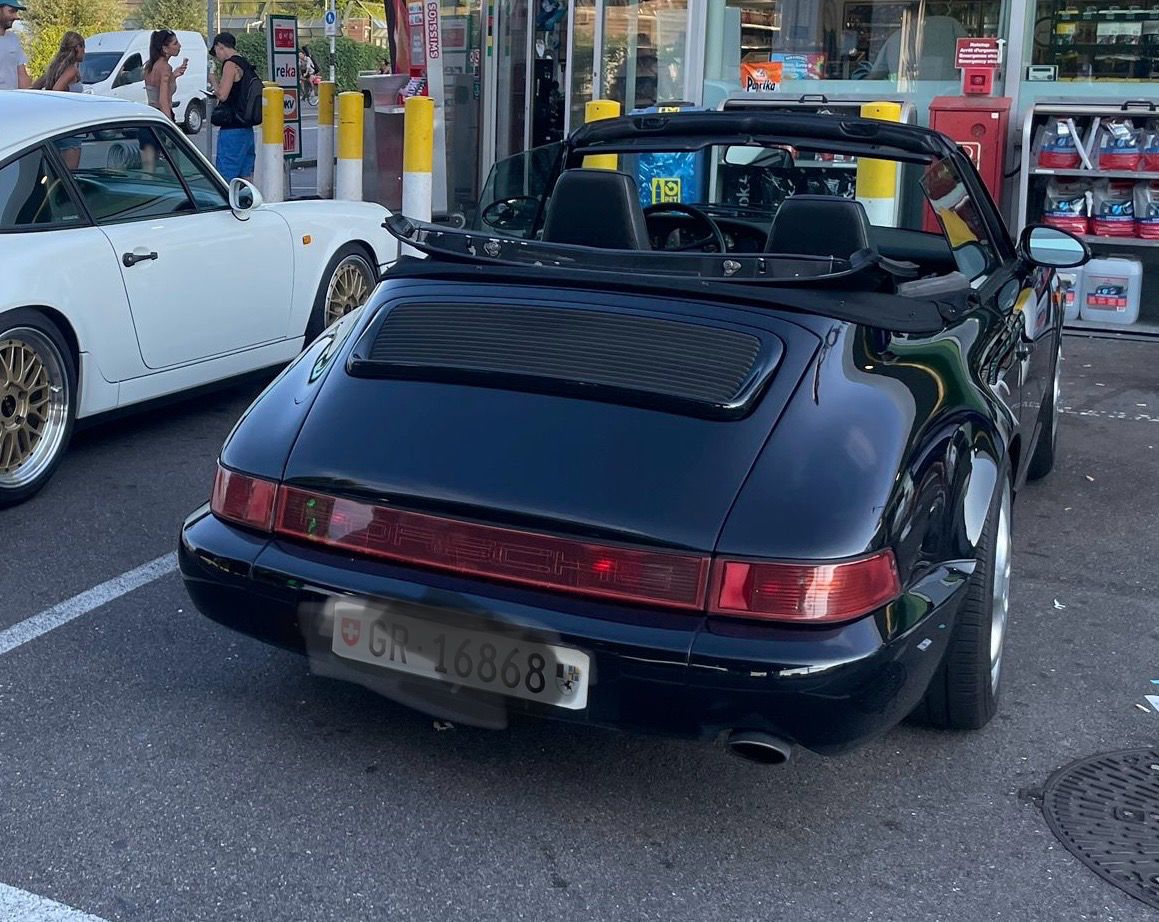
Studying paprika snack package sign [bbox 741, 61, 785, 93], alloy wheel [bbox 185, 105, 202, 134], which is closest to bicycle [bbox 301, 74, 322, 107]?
alloy wheel [bbox 185, 105, 202, 134]

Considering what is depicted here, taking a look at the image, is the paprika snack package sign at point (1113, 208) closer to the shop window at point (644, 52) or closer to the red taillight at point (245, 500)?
the shop window at point (644, 52)

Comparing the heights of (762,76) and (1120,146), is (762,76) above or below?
above

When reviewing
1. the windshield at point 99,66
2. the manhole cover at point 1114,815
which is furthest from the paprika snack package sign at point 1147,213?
the windshield at point 99,66

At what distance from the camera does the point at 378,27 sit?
5912 centimetres

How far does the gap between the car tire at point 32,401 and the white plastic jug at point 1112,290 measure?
6693 mm

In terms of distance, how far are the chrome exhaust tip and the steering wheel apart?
1980mm

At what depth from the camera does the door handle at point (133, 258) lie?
5691mm

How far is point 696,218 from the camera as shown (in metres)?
4.69

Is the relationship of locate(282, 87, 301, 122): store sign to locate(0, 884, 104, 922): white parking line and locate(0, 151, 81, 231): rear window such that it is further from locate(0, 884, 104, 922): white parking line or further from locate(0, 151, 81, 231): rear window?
locate(0, 884, 104, 922): white parking line

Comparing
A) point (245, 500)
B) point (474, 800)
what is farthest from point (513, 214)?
point (474, 800)

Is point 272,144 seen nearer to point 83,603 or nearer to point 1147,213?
point 1147,213

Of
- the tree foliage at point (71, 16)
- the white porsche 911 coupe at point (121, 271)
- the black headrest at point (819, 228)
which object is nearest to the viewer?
the black headrest at point (819, 228)

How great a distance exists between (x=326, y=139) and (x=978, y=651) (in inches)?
452

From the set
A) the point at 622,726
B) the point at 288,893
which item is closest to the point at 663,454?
the point at 622,726
